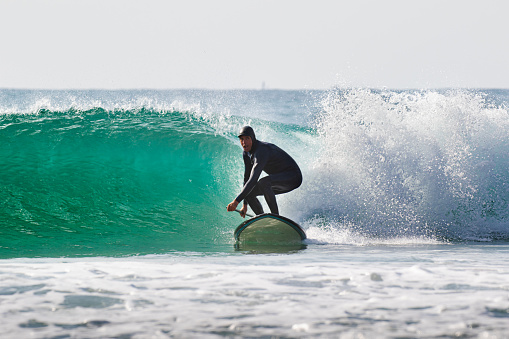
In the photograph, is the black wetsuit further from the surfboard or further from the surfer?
the surfboard

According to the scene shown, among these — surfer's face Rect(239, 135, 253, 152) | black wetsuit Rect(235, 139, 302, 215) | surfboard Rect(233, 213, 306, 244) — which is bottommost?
surfboard Rect(233, 213, 306, 244)

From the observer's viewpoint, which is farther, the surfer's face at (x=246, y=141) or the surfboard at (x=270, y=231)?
the surfer's face at (x=246, y=141)

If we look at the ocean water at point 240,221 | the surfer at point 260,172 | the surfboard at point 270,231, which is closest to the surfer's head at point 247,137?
the surfer at point 260,172

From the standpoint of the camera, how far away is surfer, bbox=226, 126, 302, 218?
584cm

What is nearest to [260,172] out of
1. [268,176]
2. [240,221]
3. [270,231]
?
[268,176]

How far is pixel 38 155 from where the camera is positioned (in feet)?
31.8

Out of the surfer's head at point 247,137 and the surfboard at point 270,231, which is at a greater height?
the surfer's head at point 247,137

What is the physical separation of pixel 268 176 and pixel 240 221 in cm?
193

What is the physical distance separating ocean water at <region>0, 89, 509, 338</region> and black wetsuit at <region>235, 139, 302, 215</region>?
659 millimetres

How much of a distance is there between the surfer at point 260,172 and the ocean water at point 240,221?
0.63 meters

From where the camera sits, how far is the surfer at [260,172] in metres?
5.84

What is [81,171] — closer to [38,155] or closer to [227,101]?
[38,155]

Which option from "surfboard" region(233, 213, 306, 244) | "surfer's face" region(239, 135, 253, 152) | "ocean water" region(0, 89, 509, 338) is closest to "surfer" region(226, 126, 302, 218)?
"surfer's face" region(239, 135, 253, 152)

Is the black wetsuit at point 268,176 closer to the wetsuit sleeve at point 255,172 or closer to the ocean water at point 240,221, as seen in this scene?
the wetsuit sleeve at point 255,172
